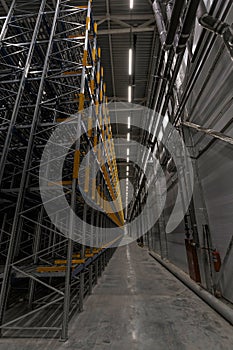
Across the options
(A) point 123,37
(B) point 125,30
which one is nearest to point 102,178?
(B) point 125,30

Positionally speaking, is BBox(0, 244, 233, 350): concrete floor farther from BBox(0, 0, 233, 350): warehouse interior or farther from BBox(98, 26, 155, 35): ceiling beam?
BBox(98, 26, 155, 35): ceiling beam

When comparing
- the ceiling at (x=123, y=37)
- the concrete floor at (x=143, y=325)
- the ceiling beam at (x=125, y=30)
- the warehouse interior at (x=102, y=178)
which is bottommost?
the concrete floor at (x=143, y=325)

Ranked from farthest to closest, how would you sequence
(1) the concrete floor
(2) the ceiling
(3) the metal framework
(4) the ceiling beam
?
1. (4) the ceiling beam
2. (2) the ceiling
3. (3) the metal framework
4. (1) the concrete floor

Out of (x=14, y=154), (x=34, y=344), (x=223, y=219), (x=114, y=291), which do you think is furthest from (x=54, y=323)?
(x=14, y=154)

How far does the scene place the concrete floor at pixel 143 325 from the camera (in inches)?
105

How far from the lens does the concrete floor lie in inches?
105

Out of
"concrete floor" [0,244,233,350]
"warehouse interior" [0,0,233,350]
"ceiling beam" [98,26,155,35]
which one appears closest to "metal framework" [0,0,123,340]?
"warehouse interior" [0,0,233,350]

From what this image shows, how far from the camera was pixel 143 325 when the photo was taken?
126 inches

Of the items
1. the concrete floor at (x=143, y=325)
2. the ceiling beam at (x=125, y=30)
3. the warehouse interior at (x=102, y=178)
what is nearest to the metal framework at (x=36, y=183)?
the warehouse interior at (x=102, y=178)

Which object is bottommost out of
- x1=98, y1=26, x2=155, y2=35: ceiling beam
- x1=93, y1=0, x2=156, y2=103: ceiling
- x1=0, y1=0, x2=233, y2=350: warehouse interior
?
x1=0, y1=0, x2=233, y2=350: warehouse interior

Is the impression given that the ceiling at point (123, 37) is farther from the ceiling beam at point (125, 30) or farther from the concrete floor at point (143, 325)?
the concrete floor at point (143, 325)

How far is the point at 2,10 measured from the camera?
8.36 meters

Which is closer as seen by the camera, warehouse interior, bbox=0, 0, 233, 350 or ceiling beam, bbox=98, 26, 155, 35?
warehouse interior, bbox=0, 0, 233, 350

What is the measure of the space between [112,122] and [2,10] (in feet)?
28.8
